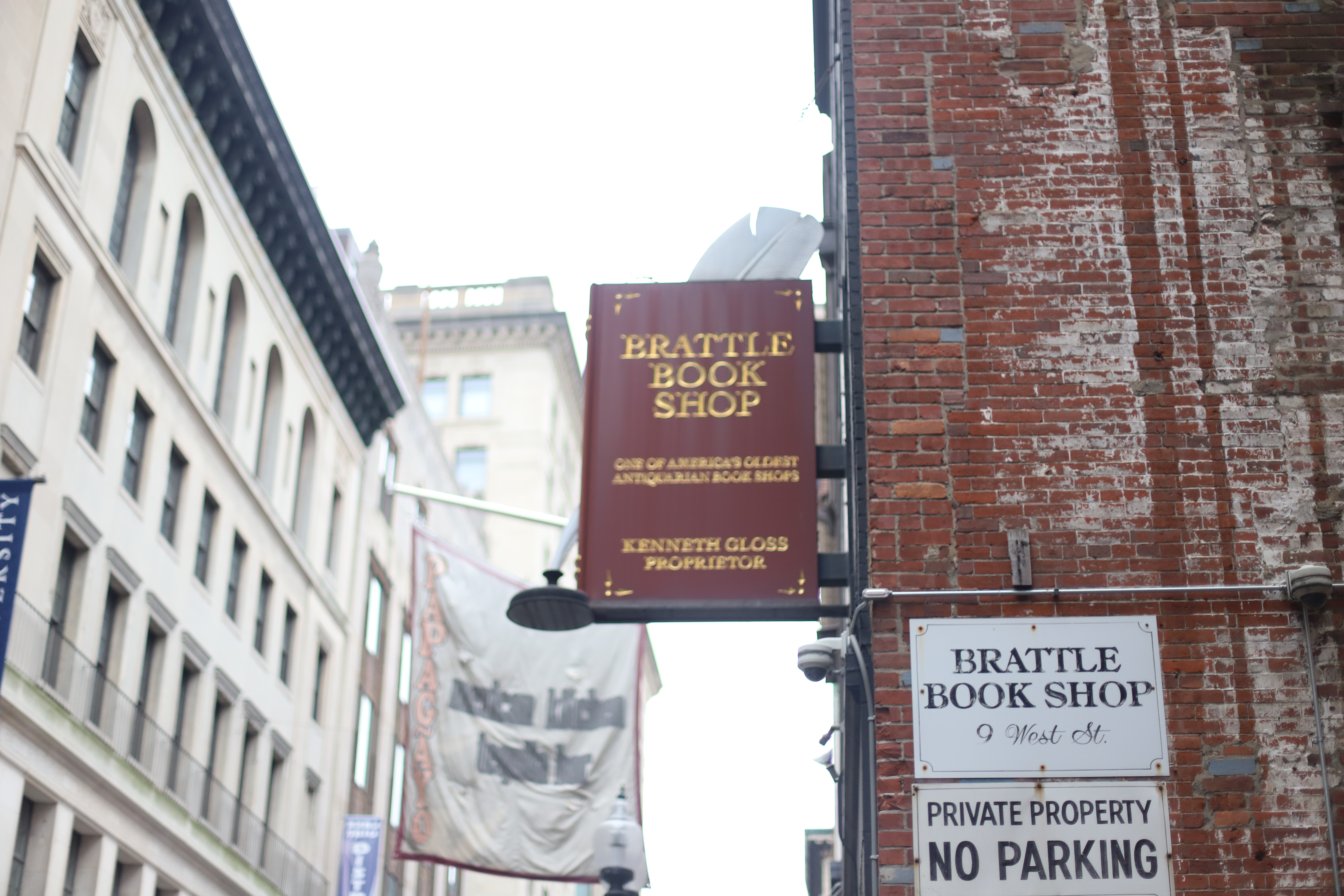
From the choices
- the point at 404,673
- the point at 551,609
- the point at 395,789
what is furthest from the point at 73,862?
the point at 404,673

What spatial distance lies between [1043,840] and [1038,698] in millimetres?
784

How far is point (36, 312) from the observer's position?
2369 centimetres

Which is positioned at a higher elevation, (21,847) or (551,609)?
(21,847)

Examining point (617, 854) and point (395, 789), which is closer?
point (617, 854)

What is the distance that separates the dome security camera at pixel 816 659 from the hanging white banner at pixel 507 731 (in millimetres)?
7533

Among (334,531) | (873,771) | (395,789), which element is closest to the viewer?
(873,771)

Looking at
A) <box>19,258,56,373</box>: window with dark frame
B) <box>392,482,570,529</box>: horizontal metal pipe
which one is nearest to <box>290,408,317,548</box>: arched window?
<box>392,482,570,529</box>: horizontal metal pipe

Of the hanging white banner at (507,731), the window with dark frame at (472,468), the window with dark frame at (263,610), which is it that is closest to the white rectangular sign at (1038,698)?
the hanging white banner at (507,731)

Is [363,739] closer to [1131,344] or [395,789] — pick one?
[395,789]

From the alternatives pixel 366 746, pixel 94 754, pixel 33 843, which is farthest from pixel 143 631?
pixel 366 746

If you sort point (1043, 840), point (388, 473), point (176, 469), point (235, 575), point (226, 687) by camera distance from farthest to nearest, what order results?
point (388, 473) < point (235, 575) < point (226, 687) < point (176, 469) < point (1043, 840)

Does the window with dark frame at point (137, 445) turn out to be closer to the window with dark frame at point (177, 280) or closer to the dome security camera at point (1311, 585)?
the window with dark frame at point (177, 280)

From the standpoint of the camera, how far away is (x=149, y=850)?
26.7 meters

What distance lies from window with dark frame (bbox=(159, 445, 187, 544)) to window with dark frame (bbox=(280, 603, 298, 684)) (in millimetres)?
6362
